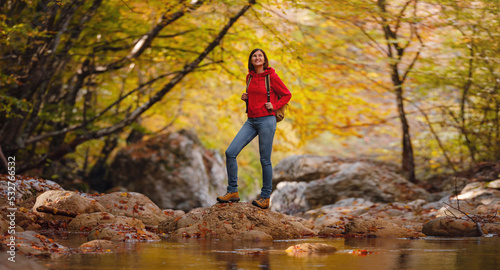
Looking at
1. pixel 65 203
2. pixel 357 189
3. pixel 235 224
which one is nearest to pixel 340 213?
pixel 357 189

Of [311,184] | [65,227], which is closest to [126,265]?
[65,227]

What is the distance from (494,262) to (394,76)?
11527 millimetres

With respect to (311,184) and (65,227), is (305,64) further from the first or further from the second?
(65,227)

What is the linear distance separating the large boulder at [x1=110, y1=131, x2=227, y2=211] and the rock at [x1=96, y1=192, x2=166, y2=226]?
6.79 meters

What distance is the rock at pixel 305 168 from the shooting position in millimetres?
15867

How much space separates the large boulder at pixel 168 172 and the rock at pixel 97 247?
10.7 meters

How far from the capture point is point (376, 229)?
7625mm

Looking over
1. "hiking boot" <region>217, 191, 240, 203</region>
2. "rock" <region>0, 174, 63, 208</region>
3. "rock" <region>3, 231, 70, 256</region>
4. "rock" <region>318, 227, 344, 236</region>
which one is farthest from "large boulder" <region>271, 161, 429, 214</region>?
"rock" <region>3, 231, 70, 256</region>

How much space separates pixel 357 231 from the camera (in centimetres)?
773

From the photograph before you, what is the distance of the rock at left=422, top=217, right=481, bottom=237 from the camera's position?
726 cm

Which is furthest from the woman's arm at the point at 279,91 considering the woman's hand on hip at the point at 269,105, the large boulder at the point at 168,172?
the large boulder at the point at 168,172

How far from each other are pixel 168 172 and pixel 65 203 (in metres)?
8.65

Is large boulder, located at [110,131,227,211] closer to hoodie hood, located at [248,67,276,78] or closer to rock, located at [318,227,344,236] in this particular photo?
rock, located at [318,227,344,236]

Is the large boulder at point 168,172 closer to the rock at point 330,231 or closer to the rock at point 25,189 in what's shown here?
the rock at point 25,189
